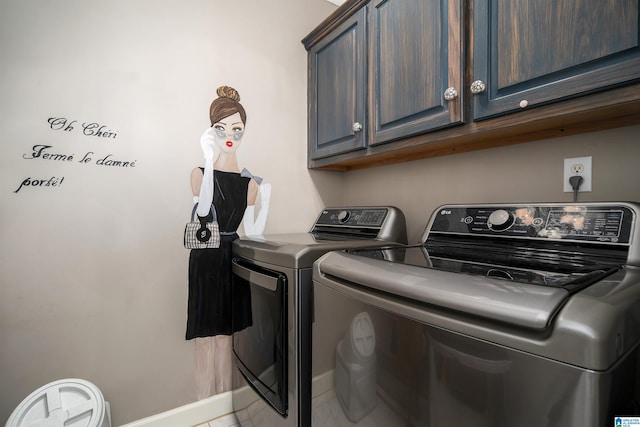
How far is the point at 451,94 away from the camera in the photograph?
111 cm

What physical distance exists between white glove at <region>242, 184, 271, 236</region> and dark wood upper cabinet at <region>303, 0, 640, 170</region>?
442mm

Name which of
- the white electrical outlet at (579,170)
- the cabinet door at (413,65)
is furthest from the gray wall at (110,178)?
the white electrical outlet at (579,170)

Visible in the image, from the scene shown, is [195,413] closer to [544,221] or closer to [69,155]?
[69,155]

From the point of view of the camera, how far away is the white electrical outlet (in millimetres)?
1095

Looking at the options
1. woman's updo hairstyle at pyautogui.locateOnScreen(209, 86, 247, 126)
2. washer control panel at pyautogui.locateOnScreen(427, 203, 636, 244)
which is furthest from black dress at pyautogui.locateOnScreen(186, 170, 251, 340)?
washer control panel at pyautogui.locateOnScreen(427, 203, 636, 244)

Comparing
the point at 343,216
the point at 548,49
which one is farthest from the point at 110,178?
the point at 548,49

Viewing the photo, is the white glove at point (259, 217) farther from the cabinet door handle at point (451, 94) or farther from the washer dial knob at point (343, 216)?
the cabinet door handle at point (451, 94)

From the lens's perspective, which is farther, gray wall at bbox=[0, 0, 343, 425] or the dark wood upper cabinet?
gray wall at bbox=[0, 0, 343, 425]

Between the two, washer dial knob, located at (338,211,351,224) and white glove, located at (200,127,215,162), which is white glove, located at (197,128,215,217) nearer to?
white glove, located at (200,127,215,162)

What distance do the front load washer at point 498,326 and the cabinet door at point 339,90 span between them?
81 cm

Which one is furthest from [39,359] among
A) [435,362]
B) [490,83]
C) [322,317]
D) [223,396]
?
[490,83]

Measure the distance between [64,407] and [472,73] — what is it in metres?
1.99

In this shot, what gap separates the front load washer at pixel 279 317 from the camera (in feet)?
3.58

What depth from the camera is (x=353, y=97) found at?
1.59 m
